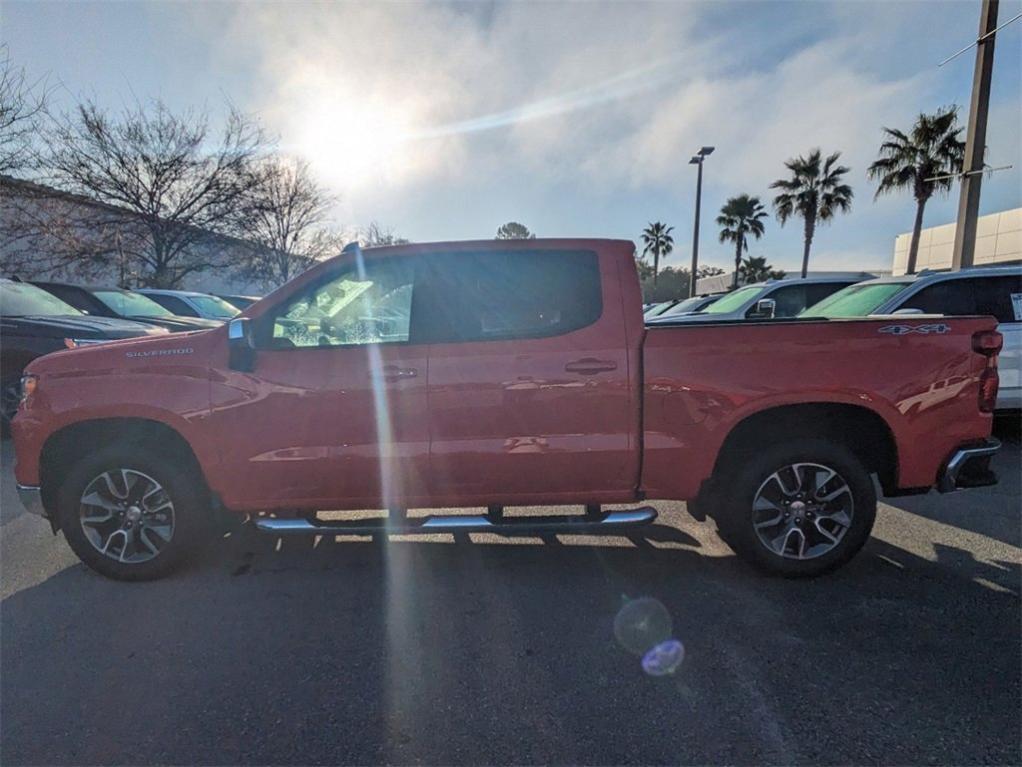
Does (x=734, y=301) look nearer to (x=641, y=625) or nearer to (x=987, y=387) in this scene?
(x=987, y=387)

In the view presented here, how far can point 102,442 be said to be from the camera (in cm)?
339

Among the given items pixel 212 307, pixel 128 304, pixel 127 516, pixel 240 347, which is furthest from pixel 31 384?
pixel 212 307

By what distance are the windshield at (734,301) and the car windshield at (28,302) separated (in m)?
10.2

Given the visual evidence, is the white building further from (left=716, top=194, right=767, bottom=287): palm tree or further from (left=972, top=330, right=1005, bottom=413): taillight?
(left=972, top=330, right=1005, bottom=413): taillight

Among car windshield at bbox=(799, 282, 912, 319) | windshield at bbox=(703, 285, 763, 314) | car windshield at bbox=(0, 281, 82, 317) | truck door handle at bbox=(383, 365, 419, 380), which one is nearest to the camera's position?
truck door handle at bbox=(383, 365, 419, 380)

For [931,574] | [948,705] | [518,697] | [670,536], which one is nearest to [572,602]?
[518,697]

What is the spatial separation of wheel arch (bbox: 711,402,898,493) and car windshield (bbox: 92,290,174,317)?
949 centimetres

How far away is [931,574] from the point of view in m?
3.38

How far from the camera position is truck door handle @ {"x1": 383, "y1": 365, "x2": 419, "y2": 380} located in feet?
10.3

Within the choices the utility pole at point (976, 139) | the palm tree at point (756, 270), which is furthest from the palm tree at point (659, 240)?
the utility pole at point (976, 139)

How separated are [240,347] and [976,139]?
Answer: 1226 cm

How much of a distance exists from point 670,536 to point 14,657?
3.87 metres

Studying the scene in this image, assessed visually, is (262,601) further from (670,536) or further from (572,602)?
(670,536)

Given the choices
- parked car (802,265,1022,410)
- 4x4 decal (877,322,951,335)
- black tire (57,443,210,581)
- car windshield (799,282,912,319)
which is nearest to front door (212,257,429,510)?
black tire (57,443,210,581)
